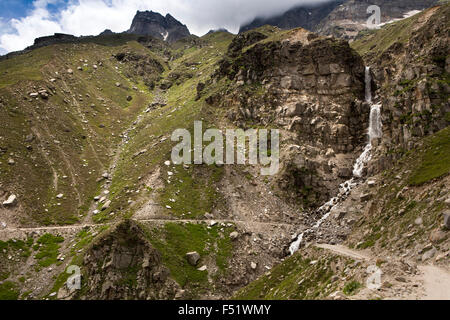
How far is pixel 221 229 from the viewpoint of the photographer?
56.3 m

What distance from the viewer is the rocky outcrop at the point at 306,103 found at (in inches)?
2867

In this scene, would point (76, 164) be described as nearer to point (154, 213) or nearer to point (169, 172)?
point (169, 172)

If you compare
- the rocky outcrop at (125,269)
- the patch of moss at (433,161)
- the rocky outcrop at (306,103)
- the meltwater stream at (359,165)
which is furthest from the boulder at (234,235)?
the patch of moss at (433,161)

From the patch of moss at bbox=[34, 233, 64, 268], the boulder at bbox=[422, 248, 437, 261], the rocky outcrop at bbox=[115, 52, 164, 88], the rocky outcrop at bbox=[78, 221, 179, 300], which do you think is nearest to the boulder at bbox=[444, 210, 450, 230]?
the boulder at bbox=[422, 248, 437, 261]

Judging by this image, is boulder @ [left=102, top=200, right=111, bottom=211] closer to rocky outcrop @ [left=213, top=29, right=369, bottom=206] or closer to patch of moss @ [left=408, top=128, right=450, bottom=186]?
rocky outcrop @ [left=213, top=29, right=369, bottom=206]

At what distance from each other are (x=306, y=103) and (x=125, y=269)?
66.0 meters

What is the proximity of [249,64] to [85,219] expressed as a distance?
70.7 m

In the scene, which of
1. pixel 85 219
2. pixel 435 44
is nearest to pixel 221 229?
pixel 85 219

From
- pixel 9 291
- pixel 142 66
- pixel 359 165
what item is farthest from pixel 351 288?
pixel 142 66

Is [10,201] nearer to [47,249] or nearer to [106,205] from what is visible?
[47,249]

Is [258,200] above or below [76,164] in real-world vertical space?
below

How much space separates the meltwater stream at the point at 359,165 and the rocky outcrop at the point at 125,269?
83.3ft

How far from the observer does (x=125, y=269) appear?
43.5 metres

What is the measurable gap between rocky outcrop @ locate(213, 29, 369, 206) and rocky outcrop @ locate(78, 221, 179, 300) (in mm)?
36706
